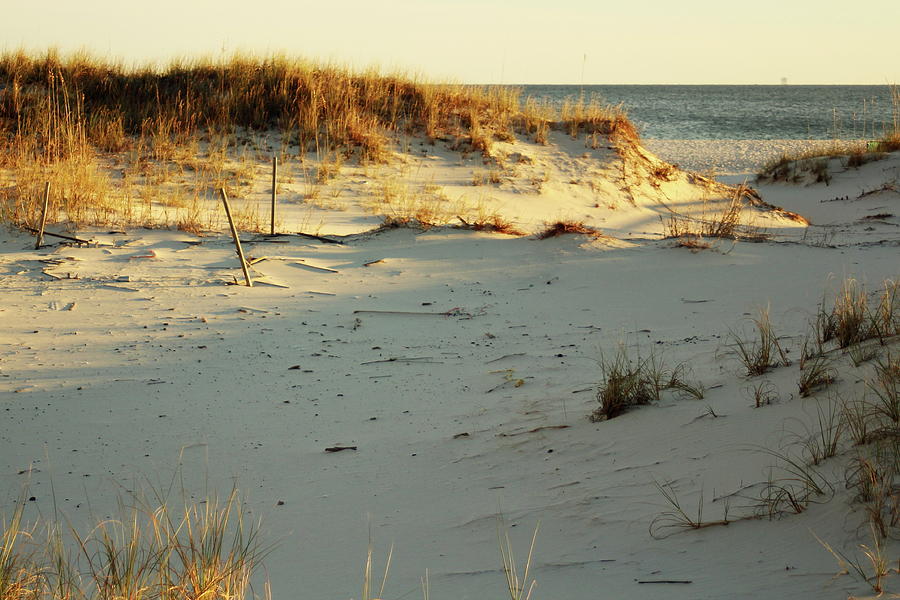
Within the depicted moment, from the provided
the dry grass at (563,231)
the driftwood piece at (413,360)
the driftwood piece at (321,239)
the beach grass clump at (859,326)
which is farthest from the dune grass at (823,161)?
the driftwood piece at (413,360)

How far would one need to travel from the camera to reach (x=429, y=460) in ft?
11.8

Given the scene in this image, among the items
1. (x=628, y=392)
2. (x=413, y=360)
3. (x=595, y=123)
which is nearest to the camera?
(x=628, y=392)

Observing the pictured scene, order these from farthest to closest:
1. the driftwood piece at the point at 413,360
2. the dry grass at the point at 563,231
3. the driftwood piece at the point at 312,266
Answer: the dry grass at the point at 563,231
the driftwood piece at the point at 312,266
the driftwood piece at the point at 413,360

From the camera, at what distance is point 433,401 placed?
14.6 feet

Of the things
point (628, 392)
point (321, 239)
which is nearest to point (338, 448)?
point (628, 392)

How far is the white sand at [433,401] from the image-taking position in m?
2.58

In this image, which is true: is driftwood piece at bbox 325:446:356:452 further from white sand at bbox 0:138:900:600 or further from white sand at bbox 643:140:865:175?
white sand at bbox 643:140:865:175

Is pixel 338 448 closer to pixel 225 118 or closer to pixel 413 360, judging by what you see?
pixel 413 360

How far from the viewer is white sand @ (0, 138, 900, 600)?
258 cm

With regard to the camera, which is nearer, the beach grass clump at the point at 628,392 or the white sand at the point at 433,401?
the white sand at the point at 433,401

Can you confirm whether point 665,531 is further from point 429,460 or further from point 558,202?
point 558,202

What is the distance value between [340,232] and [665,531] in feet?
22.9

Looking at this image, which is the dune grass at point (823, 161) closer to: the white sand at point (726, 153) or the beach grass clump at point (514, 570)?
the white sand at point (726, 153)

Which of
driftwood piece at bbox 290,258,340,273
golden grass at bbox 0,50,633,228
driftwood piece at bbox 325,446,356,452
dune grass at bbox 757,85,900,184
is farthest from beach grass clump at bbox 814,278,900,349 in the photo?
dune grass at bbox 757,85,900,184
